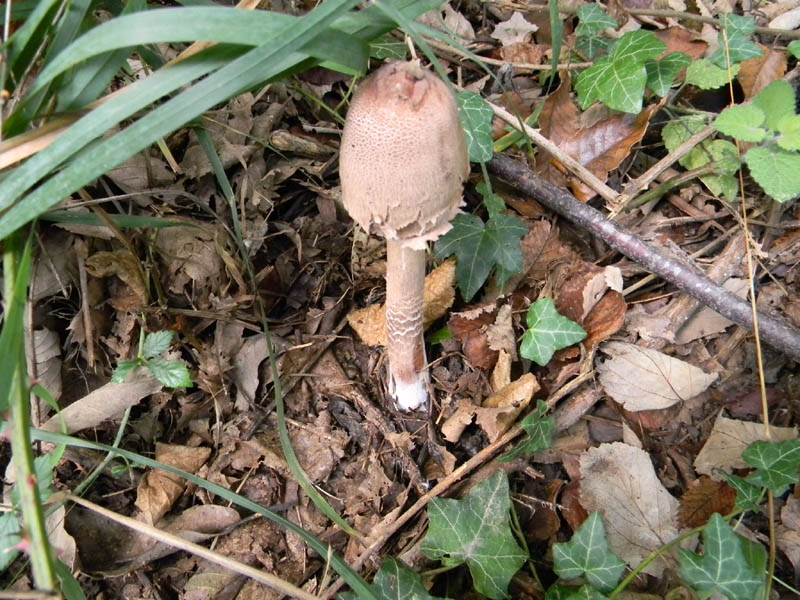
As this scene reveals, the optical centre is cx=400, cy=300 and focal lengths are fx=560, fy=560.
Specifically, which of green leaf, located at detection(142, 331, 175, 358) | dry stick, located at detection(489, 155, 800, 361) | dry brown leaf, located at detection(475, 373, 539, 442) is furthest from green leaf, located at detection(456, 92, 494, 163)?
green leaf, located at detection(142, 331, 175, 358)

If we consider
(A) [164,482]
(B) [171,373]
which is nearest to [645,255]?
(B) [171,373]

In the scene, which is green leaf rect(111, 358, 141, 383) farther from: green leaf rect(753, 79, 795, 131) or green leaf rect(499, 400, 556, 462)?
green leaf rect(753, 79, 795, 131)

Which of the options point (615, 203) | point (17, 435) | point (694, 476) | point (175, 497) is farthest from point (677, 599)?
point (17, 435)

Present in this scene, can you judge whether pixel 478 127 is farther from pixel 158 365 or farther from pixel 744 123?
pixel 158 365

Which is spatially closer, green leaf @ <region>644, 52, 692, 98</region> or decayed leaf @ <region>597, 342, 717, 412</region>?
decayed leaf @ <region>597, 342, 717, 412</region>

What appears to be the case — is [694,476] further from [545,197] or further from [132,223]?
[132,223]

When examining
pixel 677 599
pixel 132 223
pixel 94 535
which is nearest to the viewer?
pixel 677 599

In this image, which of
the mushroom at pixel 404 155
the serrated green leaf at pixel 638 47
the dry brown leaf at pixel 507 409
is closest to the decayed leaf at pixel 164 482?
the dry brown leaf at pixel 507 409
